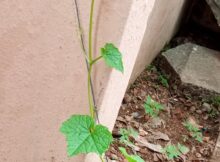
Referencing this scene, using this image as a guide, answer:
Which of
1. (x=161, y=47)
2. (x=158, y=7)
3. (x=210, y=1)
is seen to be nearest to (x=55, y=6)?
(x=158, y=7)

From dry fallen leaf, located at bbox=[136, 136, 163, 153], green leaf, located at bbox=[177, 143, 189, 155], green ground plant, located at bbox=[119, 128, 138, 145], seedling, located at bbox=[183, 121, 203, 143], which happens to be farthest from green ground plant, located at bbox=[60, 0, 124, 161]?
seedling, located at bbox=[183, 121, 203, 143]

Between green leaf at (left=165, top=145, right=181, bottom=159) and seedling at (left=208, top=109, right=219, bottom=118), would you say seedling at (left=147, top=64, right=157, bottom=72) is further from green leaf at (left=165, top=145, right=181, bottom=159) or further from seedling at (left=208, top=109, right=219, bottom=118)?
green leaf at (left=165, top=145, right=181, bottom=159)

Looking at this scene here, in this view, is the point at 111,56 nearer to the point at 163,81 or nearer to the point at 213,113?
the point at 213,113

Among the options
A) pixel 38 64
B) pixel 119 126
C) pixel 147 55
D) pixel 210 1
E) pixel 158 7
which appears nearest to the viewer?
pixel 38 64

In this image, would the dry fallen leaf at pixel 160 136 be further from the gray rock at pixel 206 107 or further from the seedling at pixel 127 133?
the gray rock at pixel 206 107

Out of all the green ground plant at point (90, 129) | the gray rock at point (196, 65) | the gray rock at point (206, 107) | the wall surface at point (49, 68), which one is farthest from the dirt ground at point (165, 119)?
the green ground plant at point (90, 129)

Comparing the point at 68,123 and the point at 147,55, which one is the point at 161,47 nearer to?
the point at 147,55
